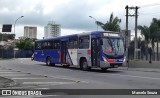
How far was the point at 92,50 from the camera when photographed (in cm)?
2959

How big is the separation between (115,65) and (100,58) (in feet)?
4.19

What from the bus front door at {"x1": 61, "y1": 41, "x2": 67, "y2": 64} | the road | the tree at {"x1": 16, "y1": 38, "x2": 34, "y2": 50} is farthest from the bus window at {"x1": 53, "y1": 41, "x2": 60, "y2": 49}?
the tree at {"x1": 16, "y1": 38, "x2": 34, "y2": 50}

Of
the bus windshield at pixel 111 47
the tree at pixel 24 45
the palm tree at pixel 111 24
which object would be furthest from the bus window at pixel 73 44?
the tree at pixel 24 45

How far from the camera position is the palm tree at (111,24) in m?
63.0

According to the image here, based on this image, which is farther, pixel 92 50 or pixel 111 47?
pixel 92 50

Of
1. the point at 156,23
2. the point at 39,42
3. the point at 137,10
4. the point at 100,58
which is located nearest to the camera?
the point at 100,58

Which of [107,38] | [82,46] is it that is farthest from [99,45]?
[82,46]

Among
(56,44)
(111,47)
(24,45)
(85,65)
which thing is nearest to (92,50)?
(111,47)

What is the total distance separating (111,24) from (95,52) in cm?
3455

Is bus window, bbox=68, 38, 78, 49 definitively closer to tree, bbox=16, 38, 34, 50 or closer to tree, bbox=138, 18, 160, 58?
tree, bbox=138, 18, 160, 58

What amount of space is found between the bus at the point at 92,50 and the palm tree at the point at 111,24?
27244 millimetres

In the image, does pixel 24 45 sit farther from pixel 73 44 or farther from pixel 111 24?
pixel 73 44

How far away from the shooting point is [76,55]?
106ft

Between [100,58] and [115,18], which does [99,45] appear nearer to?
[100,58]
